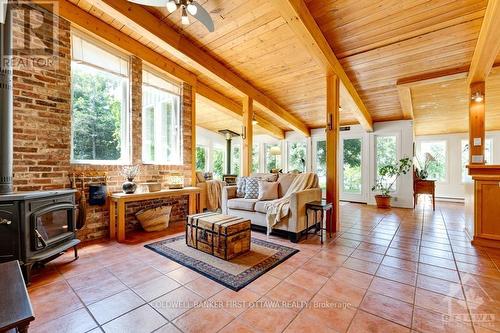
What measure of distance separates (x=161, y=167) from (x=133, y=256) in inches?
73.5

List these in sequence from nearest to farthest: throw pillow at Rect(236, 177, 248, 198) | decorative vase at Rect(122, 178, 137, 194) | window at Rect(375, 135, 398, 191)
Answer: decorative vase at Rect(122, 178, 137, 194), throw pillow at Rect(236, 177, 248, 198), window at Rect(375, 135, 398, 191)

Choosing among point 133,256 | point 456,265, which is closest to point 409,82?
point 456,265

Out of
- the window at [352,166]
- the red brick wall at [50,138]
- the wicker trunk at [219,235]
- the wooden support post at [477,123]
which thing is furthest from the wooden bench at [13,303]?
the window at [352,166]

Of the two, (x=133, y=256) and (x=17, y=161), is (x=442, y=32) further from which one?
(x=17, y=161)

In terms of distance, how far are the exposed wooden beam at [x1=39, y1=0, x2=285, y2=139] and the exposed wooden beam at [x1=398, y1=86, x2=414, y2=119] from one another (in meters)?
3.84

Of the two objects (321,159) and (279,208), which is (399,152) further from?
(279,208)

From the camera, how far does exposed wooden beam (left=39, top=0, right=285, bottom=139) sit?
9.73 ft

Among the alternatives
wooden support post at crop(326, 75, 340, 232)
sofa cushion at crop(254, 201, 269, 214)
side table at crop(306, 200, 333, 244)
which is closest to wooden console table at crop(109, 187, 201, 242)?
sofa cushion at crop(254, 201, 269, 214)

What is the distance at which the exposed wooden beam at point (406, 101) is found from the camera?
455cm

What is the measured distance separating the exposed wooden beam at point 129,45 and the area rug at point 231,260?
3.03 metres

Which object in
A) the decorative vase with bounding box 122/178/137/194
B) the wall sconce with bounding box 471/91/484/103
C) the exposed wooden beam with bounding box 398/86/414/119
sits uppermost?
the exposed wooden beam with bounding box 398/86/414/119

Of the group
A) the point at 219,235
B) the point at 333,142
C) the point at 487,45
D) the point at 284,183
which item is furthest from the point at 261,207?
the point at 487,45

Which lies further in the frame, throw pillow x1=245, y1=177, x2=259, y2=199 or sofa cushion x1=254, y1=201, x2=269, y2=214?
throw pillow x1=245, y1=177, x2=259, y2=199

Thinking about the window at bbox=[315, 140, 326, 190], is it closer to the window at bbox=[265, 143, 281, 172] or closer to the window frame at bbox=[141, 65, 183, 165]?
the window at bbox=[265, 143, 281, 172]
